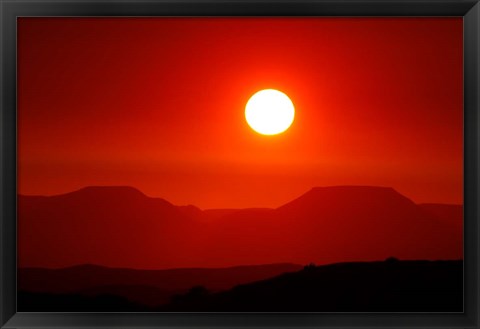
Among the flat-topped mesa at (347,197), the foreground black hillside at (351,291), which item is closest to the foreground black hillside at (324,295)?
the foreground black hillside at (351,291)

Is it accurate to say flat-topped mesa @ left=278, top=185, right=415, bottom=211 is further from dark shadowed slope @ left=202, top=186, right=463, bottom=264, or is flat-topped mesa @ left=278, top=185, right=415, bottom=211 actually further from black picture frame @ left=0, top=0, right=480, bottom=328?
black picture frame @ left=0, top=0, right=480, bottom=328

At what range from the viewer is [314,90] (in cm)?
182

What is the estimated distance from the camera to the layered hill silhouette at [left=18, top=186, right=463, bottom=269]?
181 cm

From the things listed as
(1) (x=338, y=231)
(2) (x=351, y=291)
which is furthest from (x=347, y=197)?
(2) (x=351, y=291)

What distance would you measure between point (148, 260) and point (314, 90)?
89 cm

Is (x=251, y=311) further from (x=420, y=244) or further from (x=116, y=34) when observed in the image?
(x=116, y=34)

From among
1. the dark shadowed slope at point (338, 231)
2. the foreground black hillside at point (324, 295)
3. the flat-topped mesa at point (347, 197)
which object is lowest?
the foreground black hillside at point (324, 295)

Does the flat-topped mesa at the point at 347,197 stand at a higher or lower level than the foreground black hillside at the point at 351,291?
higher

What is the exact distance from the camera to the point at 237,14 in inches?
70.6

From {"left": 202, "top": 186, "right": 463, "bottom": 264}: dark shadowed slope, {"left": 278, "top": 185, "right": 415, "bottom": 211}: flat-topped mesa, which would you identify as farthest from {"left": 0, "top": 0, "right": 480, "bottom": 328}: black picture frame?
{"left": 278, "top": 185, "right": 415, "bottom": 211}: flat-topped mesa

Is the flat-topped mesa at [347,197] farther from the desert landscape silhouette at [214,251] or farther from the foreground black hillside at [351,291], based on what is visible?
the foreground black hillside at [351,291]

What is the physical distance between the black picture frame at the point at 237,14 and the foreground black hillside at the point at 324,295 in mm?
30

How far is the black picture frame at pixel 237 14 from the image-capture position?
1.78 metres

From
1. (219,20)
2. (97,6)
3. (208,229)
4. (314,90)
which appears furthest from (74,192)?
(314,90)
